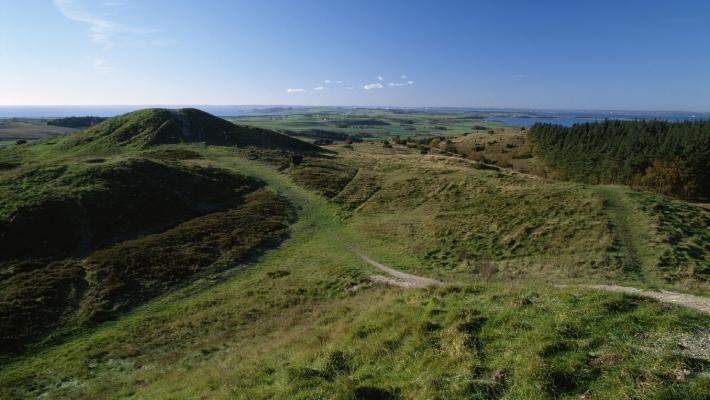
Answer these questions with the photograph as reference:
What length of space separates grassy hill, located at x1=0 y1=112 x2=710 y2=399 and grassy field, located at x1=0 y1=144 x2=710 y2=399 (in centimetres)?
9

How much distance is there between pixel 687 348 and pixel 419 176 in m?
51.6

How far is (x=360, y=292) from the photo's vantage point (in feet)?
83.8

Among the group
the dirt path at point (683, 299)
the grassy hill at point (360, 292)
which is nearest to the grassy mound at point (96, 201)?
the grassy hill at point (360, 292)

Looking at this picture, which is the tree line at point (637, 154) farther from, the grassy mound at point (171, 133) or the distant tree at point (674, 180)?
the grassy mound at point (171, 133)

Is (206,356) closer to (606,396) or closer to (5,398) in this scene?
(5,398)

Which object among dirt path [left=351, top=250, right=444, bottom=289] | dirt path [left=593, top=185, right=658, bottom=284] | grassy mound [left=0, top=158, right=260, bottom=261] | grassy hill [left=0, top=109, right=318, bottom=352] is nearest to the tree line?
dirt path [left=593, top=185, right=658, bottom=284]

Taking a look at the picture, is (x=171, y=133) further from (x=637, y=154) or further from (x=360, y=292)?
(x=637, y=154)

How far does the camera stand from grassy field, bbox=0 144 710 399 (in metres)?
9.39

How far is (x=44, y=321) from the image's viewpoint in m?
23.8

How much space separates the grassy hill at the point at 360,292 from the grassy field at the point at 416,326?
0.09m

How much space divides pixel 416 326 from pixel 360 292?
12.4 meters

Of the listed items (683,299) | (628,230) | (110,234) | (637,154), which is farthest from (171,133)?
(637,154)

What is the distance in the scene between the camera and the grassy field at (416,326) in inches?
370

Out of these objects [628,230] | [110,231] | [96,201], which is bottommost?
[110,231]
